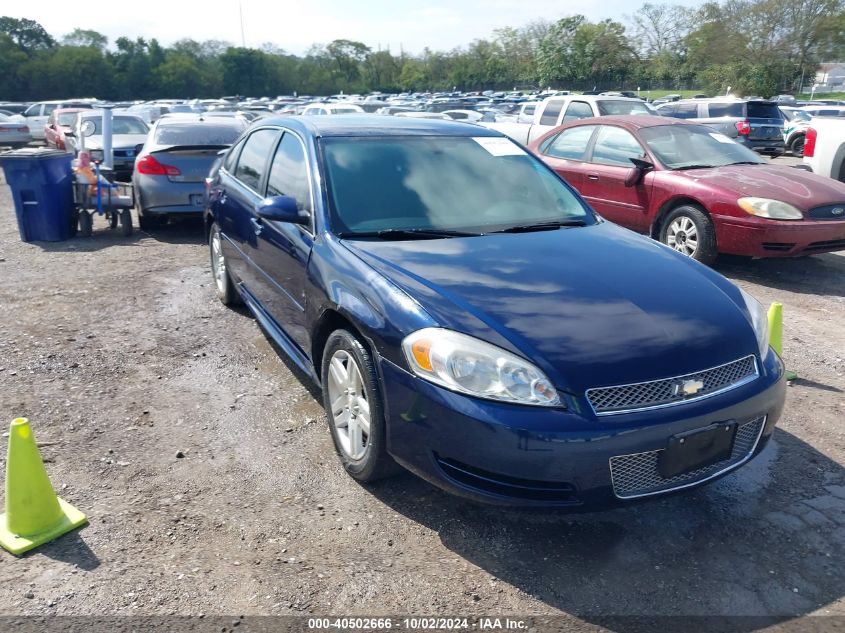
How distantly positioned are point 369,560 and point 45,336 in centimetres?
382

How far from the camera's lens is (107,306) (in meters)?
6.30

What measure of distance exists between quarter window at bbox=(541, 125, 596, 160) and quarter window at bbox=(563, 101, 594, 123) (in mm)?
5260

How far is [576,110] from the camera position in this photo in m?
14.1

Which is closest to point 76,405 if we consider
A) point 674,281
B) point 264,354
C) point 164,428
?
point 164,428

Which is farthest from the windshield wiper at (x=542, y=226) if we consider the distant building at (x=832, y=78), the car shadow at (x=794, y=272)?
the distant building at (x=832, y=78)

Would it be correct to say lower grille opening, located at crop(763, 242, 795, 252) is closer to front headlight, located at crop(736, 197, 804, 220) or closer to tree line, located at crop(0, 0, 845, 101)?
front headlight, located at crop(736, 197, 804, 220)

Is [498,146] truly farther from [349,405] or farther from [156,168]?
[156,168]

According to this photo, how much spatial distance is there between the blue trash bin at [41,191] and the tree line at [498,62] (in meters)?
47.4

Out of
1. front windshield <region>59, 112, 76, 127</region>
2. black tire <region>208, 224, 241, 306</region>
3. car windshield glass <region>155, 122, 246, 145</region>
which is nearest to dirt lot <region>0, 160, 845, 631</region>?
black tire <region>208, 224, 241, 306</region>

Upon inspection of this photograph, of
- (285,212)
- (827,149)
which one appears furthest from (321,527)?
(827,149)

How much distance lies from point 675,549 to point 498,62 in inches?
4028

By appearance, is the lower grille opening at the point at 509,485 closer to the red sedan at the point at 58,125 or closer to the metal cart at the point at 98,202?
the metal cart at the point at 98,202

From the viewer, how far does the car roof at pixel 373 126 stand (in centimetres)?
427

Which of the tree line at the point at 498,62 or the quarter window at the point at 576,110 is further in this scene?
the tree line at the point at 498,62
